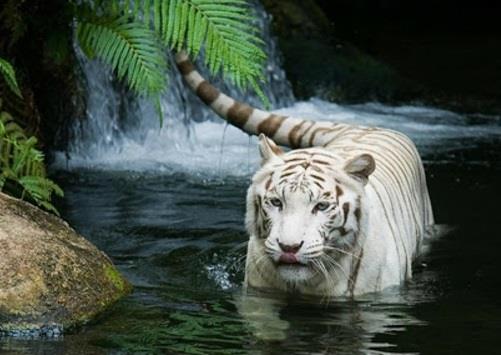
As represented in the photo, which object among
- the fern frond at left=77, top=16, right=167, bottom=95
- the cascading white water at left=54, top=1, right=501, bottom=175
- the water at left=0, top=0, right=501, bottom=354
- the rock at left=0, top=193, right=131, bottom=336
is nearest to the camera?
the rock at left=0, top=193, right=131, bottom=336

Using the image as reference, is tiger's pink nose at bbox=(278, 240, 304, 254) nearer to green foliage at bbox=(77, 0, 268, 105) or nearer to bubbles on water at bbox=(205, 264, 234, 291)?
bubbles on water at bbox=(205, 264, 234, 291)

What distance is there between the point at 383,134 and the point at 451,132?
480 centimetres

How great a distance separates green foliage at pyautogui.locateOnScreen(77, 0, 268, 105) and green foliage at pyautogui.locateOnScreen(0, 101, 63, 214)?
687 millimetres

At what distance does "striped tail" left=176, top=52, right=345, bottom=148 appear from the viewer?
8.20 metres

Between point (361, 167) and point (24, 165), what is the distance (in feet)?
6.62

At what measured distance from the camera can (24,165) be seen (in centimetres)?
752

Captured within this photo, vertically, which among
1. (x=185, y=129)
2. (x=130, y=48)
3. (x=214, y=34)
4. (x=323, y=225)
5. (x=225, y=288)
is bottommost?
(x=225, y=288)

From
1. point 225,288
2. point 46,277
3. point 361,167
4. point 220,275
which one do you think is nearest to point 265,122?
point 220,275

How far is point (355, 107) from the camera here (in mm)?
14414

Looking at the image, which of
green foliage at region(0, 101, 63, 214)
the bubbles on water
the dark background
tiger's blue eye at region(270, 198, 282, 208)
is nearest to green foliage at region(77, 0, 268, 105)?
green foliage at region(0, 101, 63, 214)

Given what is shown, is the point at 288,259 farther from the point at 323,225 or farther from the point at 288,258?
the point at 323,225

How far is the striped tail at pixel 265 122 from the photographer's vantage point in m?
8.20

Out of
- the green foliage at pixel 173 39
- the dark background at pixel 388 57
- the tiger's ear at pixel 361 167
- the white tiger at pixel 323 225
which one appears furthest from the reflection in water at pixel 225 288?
the dark background at pixel 388 57

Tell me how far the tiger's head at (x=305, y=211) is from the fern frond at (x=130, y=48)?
3.98 feet
